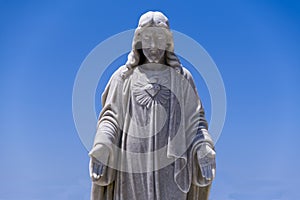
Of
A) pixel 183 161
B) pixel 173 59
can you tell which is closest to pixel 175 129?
pixel 183 161

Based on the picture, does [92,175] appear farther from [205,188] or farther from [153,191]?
[205,188]

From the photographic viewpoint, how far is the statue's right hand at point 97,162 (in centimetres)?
933

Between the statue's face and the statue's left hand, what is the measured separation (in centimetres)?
188

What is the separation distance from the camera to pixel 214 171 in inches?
373

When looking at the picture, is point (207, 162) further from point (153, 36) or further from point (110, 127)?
point (153, 36)

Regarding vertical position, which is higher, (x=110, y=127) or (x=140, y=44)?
(x=140, y=44)

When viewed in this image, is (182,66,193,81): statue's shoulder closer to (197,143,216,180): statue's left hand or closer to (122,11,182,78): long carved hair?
(122,11,182,78): long carved hair

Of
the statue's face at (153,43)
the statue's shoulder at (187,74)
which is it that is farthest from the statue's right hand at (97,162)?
the statue's shoulder at (187,74)

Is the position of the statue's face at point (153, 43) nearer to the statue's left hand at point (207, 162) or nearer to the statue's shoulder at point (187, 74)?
the statue's shoulder at point (187, 74)

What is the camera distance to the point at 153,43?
33.0ft

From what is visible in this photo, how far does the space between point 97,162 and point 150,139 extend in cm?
99

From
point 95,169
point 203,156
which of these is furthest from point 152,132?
point 95,169

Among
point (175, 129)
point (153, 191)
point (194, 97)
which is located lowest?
point (153, 191)

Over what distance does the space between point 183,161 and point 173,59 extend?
1925 mm
